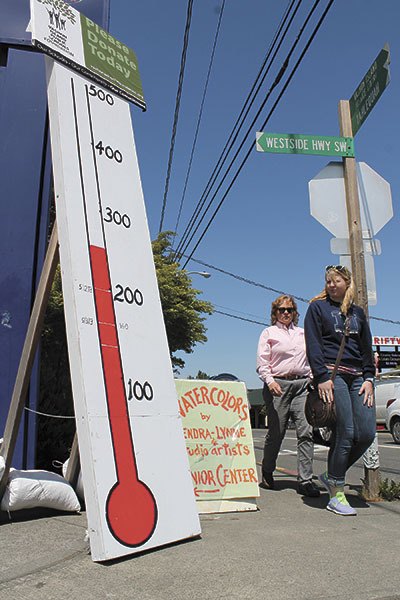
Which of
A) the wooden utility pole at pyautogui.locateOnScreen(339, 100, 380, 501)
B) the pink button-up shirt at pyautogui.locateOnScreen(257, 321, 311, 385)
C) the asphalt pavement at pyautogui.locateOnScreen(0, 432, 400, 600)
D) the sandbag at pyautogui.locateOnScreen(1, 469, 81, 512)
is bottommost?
the asphalt pavement at pyautogui.locateOnScreen(0, 432, 400, 600)

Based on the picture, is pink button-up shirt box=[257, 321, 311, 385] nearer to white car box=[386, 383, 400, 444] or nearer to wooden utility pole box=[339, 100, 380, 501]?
wooden utility pole box=[339, 100, 380, 501]

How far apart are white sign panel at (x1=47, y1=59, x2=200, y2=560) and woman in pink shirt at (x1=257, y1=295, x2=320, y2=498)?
1709mm

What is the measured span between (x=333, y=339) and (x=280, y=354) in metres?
0.89

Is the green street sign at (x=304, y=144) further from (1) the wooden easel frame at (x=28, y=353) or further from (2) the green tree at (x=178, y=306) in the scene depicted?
(2) the green tree at (x=178, y=306)

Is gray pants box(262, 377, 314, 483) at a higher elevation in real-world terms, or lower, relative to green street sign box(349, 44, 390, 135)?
lower

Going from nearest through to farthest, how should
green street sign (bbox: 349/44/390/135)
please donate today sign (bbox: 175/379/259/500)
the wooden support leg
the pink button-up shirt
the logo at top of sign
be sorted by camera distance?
the wooden support leg
the logo at top of sign
please donate today sign (bbox: 175/379/259/500)
green street sign (bbox: 349/44/390/135)
the pink button-up shirt

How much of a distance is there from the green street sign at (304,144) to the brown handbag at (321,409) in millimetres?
1873

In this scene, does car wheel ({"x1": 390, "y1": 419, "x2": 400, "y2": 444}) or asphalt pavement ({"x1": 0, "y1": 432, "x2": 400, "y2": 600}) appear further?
car wheel ({"x1": 390, "y1": 419, "x2": 400, "y2": 444})

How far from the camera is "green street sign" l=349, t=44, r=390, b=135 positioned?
188 inches

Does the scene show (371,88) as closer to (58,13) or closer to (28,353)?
(58,13)

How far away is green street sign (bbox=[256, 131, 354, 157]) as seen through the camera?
5098mm

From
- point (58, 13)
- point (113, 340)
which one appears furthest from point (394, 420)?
point (58, 13)

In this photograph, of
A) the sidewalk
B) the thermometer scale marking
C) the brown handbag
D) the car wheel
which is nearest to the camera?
the sidewalk

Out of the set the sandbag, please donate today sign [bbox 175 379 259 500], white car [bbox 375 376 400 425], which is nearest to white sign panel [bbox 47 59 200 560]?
the sandbag
